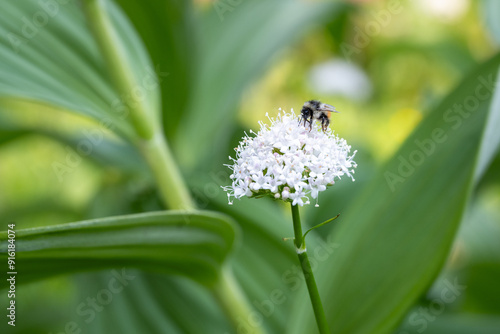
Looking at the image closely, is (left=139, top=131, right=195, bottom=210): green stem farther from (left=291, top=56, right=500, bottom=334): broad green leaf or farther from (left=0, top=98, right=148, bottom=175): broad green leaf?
(left=0, top=98, right=148, bottom=175): broad green leaf

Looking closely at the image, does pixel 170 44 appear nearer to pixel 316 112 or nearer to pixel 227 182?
pixel 227 182

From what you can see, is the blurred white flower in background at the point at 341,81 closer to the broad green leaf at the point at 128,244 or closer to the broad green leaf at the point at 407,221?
the broad green leaf at the point at 407,221

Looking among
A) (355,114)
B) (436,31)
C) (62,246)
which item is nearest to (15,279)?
(62,246)

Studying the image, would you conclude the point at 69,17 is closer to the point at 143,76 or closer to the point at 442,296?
the point at 143,76

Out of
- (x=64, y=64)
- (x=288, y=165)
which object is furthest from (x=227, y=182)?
(x=288, y=165)

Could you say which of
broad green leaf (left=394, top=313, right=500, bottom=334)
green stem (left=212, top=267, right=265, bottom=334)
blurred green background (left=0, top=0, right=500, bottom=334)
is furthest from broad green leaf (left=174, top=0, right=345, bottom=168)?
broad green leaf (left=394, top=313, right=500, bottom=334)

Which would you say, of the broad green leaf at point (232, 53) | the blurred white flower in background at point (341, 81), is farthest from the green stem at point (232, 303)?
the blurred white flower in background at point (341, 81)
